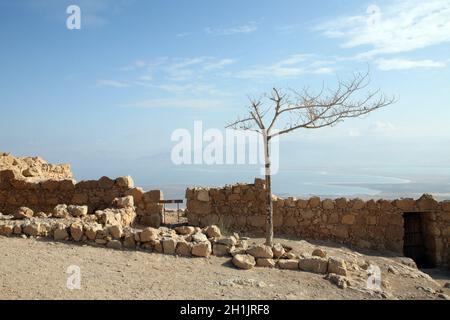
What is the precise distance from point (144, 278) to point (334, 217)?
7343mm

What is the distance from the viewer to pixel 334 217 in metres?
12.2

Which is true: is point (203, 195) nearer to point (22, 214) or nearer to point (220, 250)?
point (220, 250)

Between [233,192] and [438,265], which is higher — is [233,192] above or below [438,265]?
above

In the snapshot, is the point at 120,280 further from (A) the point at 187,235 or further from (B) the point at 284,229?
(B) the point at 284,229

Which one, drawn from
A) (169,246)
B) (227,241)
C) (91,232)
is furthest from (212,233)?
(91,232)

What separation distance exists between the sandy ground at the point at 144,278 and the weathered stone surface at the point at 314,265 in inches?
8.1

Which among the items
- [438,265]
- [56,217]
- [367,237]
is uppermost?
[56,217]


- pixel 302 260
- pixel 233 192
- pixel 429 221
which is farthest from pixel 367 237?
pixel 302 260

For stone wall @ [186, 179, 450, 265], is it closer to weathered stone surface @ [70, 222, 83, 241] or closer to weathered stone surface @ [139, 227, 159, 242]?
weathered stone surface @ [139, 227, 159, 242]

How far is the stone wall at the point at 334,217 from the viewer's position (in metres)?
12.0
